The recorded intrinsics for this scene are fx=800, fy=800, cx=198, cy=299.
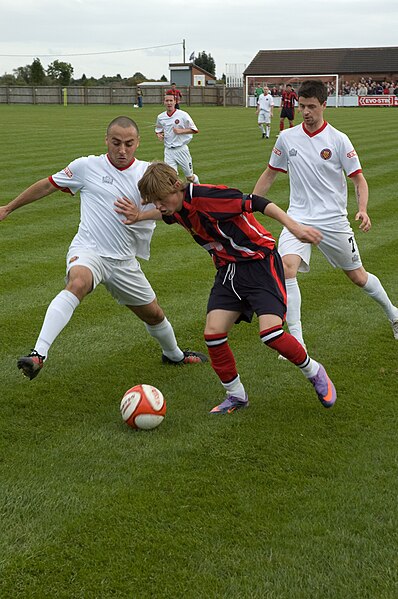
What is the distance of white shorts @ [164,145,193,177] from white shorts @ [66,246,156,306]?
11.8 m

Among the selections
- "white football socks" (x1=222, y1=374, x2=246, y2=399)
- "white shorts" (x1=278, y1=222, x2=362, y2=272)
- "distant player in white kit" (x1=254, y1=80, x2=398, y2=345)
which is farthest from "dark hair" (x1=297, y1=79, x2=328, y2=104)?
"white football socks" (x1=222, y1=374, x2=246, y2=399)

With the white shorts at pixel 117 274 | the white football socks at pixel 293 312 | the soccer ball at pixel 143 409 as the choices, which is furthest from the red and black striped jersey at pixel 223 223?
the white football socks at pixel 293 312

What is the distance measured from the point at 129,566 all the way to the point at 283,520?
35.9 inches

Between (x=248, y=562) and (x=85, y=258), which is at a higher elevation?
(x=85, y=258)

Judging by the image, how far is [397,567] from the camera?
3.86 m

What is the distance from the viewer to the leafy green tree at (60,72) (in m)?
97.1

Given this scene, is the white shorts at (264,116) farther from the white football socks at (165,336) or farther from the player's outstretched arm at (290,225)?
the player's outstretched arm at (290,225)

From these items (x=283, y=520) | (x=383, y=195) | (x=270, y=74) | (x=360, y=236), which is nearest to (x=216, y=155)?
(x=383, y=195)

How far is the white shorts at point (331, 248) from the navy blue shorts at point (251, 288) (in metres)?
1.29

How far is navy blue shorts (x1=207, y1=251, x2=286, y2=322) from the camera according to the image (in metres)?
5.67

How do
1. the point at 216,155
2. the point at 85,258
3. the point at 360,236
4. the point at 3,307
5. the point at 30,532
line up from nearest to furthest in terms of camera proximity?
the point at 30,532, the point at 85,258, the point at 3,307, the point at 360,236, the point at 216,155

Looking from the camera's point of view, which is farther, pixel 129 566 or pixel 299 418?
pixel 299 418

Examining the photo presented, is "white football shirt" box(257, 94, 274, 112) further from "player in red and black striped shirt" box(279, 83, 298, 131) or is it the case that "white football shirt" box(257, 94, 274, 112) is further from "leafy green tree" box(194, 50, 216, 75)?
"leafy green tree" box(194, 50, 216, 75)

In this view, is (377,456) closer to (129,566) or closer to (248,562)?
(248,562)
